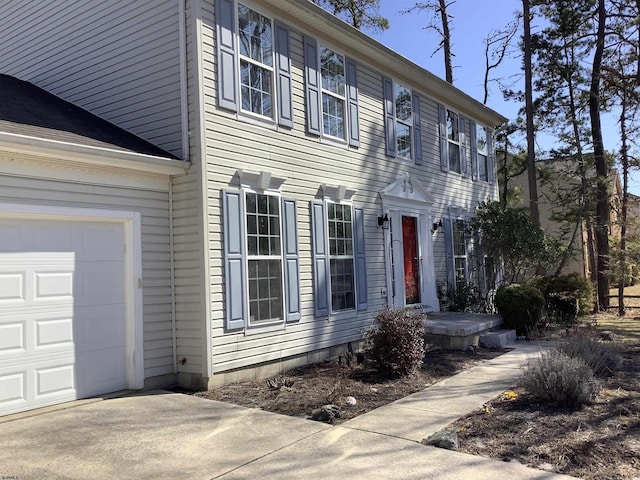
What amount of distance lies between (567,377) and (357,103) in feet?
20.5

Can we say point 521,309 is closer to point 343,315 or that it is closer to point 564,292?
point 564,292

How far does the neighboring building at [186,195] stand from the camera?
19.7 feet

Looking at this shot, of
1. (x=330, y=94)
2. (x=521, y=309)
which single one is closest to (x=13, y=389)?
(x=330, y=94)

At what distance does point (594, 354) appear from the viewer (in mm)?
6879

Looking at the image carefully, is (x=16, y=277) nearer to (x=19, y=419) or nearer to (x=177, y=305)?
(x=19, y=419)

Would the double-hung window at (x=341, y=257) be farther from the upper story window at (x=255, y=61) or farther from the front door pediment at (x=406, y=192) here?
the upper story window at (x=255, y=61)

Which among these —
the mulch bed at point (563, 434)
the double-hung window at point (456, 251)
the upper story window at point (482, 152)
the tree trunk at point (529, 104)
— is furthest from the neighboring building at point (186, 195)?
the tree trunk at point (529, 104)

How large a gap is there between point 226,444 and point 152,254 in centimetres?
305

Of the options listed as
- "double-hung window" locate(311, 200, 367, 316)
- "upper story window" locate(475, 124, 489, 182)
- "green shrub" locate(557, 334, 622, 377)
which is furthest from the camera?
"upper story window" locate(475, 124, 489, 182)

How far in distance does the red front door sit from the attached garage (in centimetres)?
627

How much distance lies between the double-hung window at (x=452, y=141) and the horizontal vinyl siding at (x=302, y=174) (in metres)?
0.50

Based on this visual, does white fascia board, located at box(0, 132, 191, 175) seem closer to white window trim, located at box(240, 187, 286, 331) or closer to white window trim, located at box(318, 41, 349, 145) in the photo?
white window trim, located at box(240, 187, 286, 331)

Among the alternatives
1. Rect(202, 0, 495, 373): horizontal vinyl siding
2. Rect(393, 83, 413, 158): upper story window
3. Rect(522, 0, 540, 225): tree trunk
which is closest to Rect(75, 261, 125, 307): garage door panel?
Rect(202, 0, 495, 373): horizontal vinyl siding

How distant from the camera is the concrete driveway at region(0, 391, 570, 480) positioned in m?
4.07
